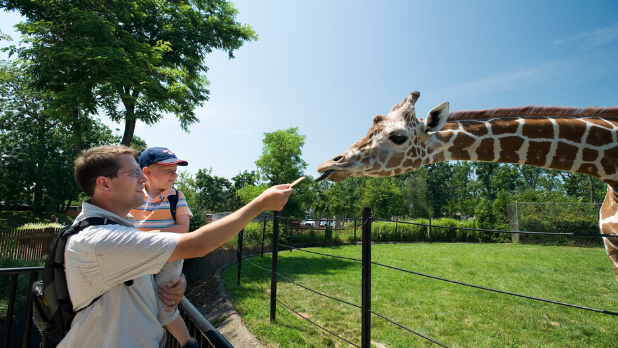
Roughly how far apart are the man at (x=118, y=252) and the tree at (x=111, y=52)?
10.3 metres

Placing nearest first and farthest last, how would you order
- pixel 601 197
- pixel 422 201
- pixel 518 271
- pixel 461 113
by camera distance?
1. pixel 461 113
2. pixel 518 271
3. pixel 601 197
4. pixel 422 201

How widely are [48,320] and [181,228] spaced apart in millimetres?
1108

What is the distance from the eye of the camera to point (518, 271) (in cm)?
923

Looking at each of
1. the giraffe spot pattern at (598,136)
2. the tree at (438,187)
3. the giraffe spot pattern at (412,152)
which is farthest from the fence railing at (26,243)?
the tree at (438,187)

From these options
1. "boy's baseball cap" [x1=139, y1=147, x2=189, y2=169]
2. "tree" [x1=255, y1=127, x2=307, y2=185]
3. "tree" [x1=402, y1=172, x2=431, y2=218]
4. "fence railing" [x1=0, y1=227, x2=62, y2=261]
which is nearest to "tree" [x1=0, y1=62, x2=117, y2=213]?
"tree" [x1=255, y1=127, x2=307, y2=185]

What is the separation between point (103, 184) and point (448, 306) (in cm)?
648

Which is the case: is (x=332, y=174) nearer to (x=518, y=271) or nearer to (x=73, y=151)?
(x=518, y=271)

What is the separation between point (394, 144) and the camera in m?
2.81

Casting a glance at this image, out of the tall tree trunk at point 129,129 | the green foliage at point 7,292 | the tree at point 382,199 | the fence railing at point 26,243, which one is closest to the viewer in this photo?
the green foliage at point 7,292

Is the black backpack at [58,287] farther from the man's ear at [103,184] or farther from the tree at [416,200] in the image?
the tree at [416,200]

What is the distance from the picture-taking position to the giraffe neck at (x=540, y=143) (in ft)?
8.71

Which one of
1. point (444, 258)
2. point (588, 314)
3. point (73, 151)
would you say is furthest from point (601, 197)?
point (73, 151)

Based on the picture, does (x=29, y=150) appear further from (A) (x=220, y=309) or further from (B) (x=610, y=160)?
(B) (x=610, y=160)

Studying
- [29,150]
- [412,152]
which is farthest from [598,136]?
[29,150]
